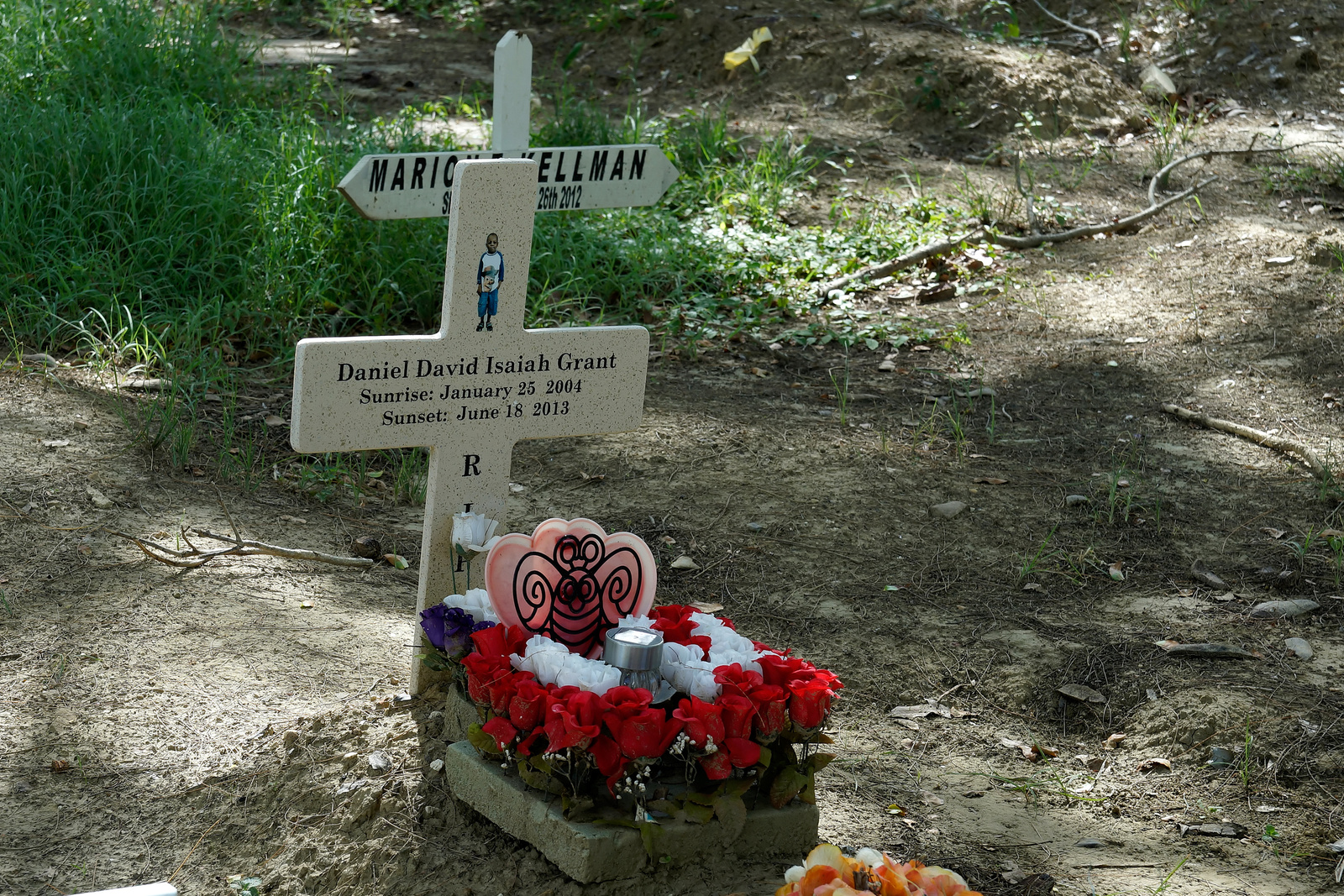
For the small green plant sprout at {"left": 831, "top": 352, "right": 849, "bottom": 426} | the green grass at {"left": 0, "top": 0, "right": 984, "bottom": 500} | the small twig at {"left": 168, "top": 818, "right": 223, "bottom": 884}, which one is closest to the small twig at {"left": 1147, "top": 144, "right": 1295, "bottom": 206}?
the green grass at {"left": 0, "top": 0, "right": 984, "bottom": 500}

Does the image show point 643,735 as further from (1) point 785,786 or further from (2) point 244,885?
(2) point 244,885

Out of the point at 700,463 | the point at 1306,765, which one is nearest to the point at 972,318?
A: the point at 700,463

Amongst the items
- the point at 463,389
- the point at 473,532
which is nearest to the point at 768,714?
the point at 473,532

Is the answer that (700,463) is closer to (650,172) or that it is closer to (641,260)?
(650,172)

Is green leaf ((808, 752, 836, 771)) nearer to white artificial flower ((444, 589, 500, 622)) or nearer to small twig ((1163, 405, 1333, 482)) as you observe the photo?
white artificial flower ((444, 589, 500, 622))

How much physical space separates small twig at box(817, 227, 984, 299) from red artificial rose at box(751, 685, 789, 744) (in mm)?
4033

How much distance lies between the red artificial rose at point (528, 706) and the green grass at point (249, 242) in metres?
2.04

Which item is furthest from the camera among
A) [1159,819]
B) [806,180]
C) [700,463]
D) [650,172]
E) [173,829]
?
[806,180]

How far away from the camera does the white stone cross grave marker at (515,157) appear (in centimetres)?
359

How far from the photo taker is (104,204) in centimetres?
511

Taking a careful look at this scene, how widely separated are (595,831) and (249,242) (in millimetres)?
3829

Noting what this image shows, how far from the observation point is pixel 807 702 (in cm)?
219

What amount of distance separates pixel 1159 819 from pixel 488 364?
5.84 ft

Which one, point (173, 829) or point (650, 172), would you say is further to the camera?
point (650, 172)
